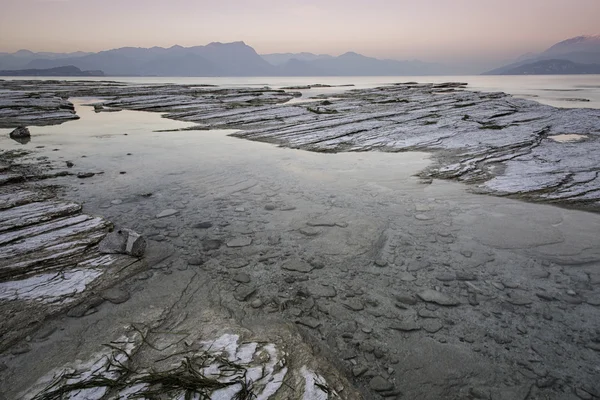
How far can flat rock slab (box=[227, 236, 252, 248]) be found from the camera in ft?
17.1

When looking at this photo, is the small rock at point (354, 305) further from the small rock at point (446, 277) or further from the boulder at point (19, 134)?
the boulder at point (19, 134)

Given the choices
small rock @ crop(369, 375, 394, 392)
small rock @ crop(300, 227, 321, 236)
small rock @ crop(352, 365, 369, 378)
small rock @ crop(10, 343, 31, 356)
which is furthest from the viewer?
small rock @ crop(300, 227, 321, 236)

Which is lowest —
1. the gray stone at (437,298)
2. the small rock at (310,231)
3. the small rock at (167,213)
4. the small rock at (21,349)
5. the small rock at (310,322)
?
the small rock at (310,322)

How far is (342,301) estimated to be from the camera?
3.88 metres

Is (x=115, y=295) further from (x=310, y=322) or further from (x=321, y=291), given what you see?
(x=321, y=291)

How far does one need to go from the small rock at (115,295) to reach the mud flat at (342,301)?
2 centimetres

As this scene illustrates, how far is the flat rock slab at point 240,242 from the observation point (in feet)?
17.1

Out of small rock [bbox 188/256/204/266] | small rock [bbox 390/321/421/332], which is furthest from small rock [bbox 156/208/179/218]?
small rock [bbox 390/321/421/332]

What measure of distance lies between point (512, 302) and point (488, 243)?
1565 millimetres

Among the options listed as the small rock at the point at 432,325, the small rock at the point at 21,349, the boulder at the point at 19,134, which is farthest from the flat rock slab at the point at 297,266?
the boulder at the point at 19,134

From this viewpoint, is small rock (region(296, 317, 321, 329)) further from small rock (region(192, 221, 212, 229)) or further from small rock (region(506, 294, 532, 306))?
small rock (region(192, 221, 212, 229))

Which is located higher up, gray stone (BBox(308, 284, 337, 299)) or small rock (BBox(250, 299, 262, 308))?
gray stone (BBox(308, 284, 337, 299))

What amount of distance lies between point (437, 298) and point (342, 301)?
1160 millimetres

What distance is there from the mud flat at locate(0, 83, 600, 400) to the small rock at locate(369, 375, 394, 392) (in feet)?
0.06
